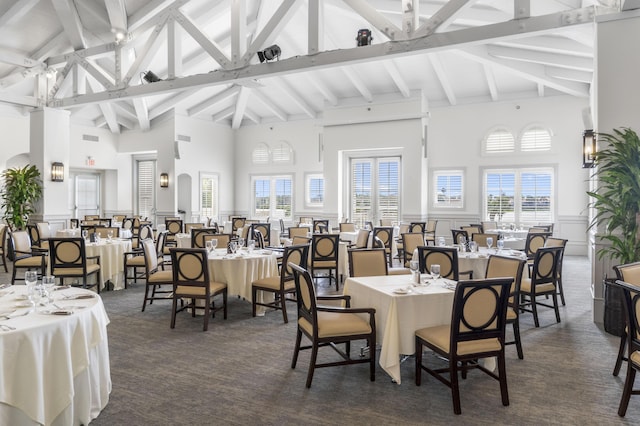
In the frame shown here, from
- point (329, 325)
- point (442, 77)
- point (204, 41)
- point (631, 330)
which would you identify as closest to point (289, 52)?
point (204, 41)

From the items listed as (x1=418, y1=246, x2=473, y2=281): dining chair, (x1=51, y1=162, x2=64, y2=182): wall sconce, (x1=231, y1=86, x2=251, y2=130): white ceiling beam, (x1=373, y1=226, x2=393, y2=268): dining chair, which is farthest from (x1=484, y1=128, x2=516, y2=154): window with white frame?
(x1=51, y1=162, x2=64, y2=182): wall sconce

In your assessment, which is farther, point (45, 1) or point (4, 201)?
point (4, 201)

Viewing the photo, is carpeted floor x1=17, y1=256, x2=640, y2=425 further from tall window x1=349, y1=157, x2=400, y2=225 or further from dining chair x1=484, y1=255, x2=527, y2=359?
tall window x1=349, y1=157, x2=400, y2=225

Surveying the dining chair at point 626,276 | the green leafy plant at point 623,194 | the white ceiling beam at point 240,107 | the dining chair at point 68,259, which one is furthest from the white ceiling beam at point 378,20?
the white ceiling beam at point 240,107

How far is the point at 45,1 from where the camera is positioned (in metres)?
8.80

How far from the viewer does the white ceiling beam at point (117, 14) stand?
823 centimetres

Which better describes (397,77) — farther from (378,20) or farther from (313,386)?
(313,386)

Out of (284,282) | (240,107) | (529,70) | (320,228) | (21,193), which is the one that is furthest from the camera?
(240,107)

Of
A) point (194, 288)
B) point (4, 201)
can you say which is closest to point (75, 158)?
point (4, 201)

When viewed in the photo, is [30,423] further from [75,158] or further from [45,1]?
[75,158]

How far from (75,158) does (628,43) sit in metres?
13.8

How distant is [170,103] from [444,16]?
9275mm

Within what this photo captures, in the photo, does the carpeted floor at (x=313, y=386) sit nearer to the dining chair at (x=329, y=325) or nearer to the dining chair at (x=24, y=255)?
the dining chair at (x=329, y=325)

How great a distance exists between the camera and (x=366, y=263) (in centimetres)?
489
